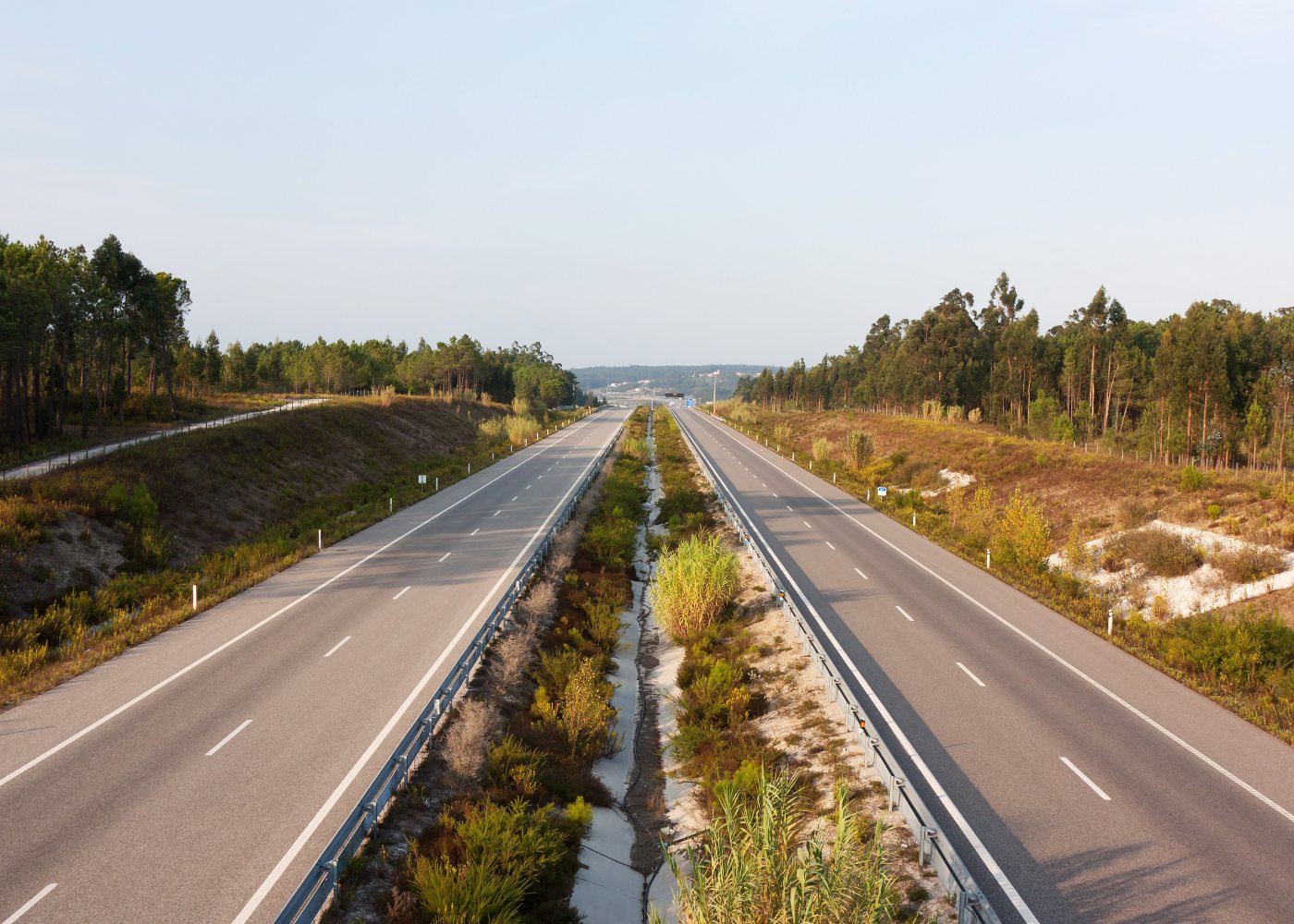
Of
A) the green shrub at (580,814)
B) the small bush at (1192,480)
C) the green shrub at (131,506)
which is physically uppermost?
the small bush at (1192,480)

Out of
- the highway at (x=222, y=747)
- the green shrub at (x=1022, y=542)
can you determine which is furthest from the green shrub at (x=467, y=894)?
the green shrub at (x=1022, y=542)

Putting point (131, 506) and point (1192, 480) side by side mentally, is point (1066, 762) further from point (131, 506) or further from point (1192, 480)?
point (131, 506)

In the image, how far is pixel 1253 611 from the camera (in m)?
20.4

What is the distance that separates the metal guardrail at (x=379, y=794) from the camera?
8.28m

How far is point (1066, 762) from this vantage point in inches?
502

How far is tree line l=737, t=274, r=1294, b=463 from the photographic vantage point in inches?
2073

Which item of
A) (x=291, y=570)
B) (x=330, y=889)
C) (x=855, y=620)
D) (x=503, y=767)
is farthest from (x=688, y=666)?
(x=291, y=570)

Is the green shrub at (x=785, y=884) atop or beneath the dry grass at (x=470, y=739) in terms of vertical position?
atop

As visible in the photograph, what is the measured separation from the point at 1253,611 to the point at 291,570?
2774cm

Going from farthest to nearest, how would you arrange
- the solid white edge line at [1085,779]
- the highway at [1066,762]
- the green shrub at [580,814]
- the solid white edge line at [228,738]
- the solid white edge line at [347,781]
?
the solid white edge line at [228,738] → the green shrub at [580,814] → the solid white edge line at [1085,779] → the highway at [1066,762] → the solid white edge line at [347,781]

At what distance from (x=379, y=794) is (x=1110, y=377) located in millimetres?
78334

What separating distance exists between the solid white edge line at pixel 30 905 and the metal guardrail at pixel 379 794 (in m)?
2.75

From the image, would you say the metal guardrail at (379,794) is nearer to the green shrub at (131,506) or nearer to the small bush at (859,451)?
the green shrub at (131,506)

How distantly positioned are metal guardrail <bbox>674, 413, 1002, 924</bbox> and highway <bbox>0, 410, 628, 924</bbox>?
7.50 meters
